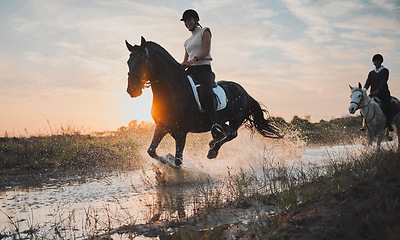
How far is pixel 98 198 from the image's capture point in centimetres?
586

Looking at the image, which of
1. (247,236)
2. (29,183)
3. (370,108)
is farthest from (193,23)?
(370,108)

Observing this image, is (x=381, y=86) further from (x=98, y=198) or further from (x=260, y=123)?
(x=98, y=198)

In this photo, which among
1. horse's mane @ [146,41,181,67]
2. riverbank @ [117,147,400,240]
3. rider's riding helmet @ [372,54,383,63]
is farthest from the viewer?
rider's riding helmet @ [372,54,383,63]

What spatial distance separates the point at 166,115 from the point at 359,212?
A: 4157 mm

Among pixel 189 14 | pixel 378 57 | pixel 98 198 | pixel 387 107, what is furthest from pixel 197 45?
pixel 387 107

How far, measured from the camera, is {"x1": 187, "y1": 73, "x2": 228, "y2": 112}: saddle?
6.74 meters

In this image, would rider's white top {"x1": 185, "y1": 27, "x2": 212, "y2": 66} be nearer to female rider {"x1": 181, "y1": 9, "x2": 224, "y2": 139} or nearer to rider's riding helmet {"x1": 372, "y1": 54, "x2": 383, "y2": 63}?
female rider {"x1": 181, "y1": 9, "x2": 224, "y2": 139}

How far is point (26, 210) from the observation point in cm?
514

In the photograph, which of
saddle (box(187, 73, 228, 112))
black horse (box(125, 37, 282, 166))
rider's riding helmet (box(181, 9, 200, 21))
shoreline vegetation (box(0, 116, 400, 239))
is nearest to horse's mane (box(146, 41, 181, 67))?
black horse (box(125, 37, 282, 166))

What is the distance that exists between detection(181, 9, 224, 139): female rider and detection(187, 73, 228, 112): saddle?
0.13m

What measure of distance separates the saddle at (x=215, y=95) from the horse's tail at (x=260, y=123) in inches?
70.9

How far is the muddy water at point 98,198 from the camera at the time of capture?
429cm

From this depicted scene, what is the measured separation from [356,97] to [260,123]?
2.95 metres

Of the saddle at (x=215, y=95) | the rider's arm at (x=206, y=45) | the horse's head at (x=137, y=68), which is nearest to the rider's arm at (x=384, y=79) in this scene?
the saddle at (x=215, y=95)
